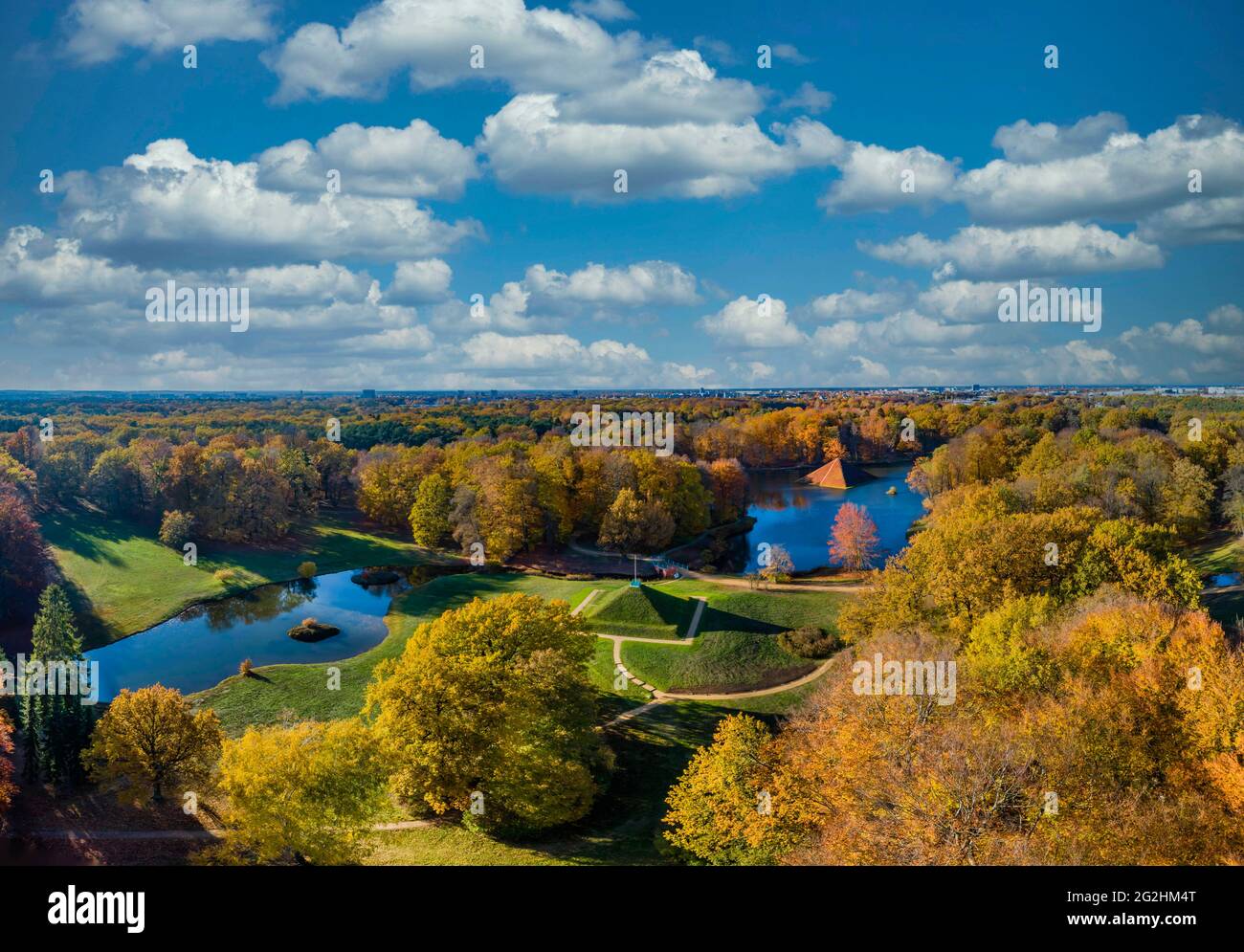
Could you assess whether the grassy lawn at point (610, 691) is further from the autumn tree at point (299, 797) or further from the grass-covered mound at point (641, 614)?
the autumn tree at point (299, 797)

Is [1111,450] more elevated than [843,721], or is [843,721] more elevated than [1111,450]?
[1111,450]

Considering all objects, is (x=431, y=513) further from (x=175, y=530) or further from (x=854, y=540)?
(x=854, y=540)

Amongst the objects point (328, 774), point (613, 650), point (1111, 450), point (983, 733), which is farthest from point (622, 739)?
point (1111, 450)

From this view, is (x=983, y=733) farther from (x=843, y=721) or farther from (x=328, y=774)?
(x=328, y=774)

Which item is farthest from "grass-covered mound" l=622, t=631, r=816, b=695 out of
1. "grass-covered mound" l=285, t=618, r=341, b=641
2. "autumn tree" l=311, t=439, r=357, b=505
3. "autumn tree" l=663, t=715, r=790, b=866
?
"autumn tree" l=311, t=439, r=357, b=505

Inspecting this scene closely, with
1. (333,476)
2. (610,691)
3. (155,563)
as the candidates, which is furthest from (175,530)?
(610,691)

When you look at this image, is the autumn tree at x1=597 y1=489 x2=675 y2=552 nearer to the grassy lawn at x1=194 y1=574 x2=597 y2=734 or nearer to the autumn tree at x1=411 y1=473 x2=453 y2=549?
the grassy lawn at x1=194 y1=574 x2=597 y2=734
